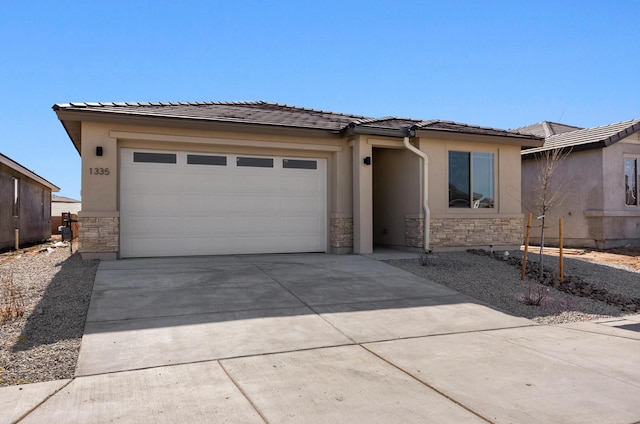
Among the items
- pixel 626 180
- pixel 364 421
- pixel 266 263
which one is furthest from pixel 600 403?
pixel 626 180

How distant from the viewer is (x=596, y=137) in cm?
1591

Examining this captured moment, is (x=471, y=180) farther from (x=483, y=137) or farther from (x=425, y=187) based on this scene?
(x=425, y=187)

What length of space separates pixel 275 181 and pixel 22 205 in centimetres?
1288

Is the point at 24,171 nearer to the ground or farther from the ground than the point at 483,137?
Answer: nearer to the ground

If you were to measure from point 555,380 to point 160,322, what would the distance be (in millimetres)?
4432

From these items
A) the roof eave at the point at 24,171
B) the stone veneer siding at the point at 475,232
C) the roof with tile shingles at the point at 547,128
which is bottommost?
the stone veneer siding at the point at 475,232

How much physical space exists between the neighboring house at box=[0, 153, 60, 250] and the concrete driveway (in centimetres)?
1140

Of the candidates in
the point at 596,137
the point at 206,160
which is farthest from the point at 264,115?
the point at 596,137

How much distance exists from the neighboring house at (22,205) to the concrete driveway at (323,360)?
11401 millimetres

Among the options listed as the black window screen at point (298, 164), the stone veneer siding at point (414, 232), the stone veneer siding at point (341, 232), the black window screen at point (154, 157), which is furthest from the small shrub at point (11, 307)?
the stone veneer siding at point (414, 232)

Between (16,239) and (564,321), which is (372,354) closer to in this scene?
(564,321)

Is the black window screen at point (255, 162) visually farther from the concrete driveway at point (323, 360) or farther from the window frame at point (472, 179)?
the window frame at point (472, 179)

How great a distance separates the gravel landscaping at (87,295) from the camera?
4.75 m

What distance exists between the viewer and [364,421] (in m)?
3.48
